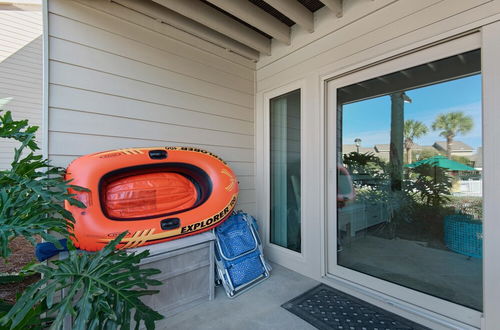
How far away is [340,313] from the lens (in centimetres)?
163

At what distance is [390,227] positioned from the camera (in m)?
1.81

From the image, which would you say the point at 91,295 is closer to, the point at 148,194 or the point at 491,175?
the point at 148,194

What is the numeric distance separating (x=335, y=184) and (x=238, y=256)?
109 cm

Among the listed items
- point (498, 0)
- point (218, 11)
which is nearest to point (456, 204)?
point (498, 0)

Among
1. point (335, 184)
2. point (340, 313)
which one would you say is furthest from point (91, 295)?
point (335, 184)

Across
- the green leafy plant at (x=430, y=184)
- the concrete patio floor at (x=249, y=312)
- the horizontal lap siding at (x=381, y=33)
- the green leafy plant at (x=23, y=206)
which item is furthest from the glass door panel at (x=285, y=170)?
the green leafy plant at (x=23, y=206)

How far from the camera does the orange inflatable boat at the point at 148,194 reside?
1.46m

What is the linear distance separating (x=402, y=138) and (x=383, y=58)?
0.63 m

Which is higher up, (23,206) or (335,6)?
(335,6)

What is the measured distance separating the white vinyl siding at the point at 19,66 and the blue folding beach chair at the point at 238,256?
14.0 ft

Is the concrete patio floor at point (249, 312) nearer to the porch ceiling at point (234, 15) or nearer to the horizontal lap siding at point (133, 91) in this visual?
the horizontal lap siding at point (133, 91)

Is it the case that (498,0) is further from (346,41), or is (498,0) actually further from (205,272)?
(205,272)

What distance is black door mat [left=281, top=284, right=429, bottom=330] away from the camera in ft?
4.96

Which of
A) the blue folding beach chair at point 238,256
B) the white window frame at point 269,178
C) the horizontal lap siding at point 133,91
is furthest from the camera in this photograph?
the white window frame at point 269,178
